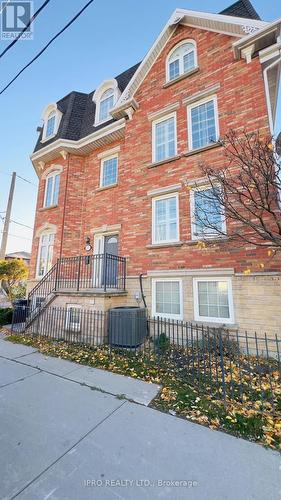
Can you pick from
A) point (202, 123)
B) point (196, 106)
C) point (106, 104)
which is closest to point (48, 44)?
point (202, 123)

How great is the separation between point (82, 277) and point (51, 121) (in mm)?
9887

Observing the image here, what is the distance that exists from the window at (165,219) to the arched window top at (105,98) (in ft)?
20.4

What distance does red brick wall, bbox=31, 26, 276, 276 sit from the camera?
Answer: 7156 mm

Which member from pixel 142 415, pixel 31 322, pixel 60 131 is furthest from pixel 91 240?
pixel 142 415

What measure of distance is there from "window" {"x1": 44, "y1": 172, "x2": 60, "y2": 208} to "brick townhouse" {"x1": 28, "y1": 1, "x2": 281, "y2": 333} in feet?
0.37

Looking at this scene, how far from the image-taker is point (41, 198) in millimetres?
12414

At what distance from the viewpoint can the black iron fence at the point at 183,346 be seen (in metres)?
4.16

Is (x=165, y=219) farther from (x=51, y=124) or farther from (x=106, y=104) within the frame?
(x=51, y=124)

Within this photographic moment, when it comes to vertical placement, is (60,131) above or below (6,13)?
above

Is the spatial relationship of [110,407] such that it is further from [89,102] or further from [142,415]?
[89,102]

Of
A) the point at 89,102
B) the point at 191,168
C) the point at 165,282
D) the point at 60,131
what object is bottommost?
the point at 165,282

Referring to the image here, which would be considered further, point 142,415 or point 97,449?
point 142,415

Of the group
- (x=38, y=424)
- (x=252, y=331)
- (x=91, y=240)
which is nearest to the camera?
(x=38, y=424)

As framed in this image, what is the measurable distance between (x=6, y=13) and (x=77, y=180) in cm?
690
